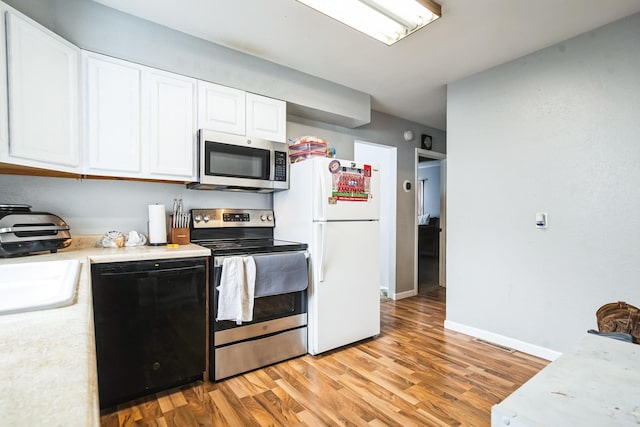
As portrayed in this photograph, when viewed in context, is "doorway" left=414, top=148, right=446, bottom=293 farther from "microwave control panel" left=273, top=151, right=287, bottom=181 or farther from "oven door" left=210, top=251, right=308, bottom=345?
"oven door" left=210, top=251, right=308, bottom=345

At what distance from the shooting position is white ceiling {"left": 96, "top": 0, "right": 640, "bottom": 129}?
2.01 m

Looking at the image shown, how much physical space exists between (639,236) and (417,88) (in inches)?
85.5

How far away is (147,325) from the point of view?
1.89 m

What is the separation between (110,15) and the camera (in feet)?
6.75

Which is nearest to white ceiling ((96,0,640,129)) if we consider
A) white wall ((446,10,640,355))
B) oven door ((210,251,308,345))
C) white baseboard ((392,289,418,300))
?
white wall ((446,10,640,355))

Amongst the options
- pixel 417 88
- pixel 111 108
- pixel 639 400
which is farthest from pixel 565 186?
pixel 111 108

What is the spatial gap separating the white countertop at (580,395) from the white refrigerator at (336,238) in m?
1.82

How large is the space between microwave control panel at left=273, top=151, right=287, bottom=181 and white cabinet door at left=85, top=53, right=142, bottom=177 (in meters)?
1.00

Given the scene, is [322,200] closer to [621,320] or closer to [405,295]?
[621,320]

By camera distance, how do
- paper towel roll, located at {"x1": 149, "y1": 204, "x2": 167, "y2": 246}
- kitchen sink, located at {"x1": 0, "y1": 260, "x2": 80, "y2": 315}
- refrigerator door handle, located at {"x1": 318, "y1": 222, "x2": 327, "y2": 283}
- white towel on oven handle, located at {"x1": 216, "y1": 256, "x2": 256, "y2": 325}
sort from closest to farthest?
kitchen sink, located at {"x1": 0, "y1": 260, "x2": 80, "y2": 315} → white towel on oven handle, located at {"x1": 216, "y1": 256, "x2": 256, "y2": 325} → paper towel roll, located at {"x1": 149, "y1": 204, "x2": 167, "y2": 246} → refrigerator door handle, located at {"x1": 318, "y1": 222, "x2": 327, "y2": 283}

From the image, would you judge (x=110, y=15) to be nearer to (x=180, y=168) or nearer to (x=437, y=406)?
(x=180, y=168)

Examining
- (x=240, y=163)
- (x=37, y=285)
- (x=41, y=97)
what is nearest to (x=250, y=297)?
(x=240, y=163)

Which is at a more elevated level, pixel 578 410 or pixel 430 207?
pixel 430 207

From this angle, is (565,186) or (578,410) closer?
(578,410)
